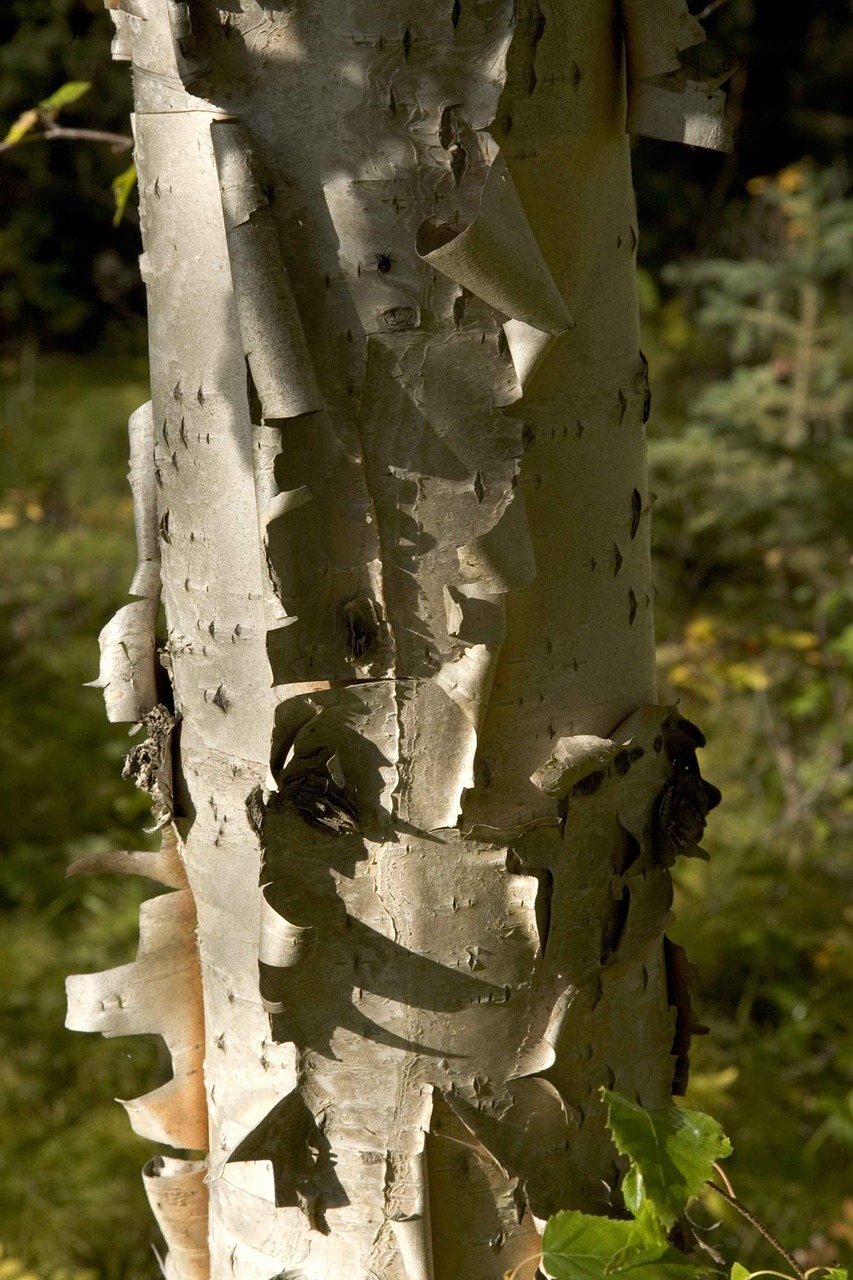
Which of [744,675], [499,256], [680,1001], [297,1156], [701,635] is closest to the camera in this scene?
[499,256]

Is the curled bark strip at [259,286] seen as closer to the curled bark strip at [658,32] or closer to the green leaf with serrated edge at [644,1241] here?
the curled bark strip at [658,32]

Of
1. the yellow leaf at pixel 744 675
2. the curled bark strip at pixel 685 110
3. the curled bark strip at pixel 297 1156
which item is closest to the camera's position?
the curled bark strip at pixel 685 110

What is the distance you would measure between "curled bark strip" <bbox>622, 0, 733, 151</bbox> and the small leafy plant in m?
0.76

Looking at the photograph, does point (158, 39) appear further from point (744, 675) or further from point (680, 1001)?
point (744, 675)

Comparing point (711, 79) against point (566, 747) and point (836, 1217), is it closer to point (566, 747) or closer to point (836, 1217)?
point (566, 747)

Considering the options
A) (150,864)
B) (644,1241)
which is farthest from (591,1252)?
(150,864)

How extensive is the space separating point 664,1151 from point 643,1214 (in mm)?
49

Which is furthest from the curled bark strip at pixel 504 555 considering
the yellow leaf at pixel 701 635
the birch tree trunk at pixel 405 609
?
the yellow leaf at pixel 701 635

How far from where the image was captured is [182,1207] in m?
1.30

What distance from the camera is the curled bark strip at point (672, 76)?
35.3 inches

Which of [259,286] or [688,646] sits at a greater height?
[259,286]

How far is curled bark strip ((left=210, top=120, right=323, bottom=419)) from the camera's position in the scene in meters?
0.83

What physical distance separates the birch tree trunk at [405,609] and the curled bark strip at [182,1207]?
11 centimetres

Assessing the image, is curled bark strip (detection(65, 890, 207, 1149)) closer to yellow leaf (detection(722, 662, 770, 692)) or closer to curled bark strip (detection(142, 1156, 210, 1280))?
curled bark strip (detection(142, 1156, 210, 1280))
